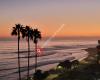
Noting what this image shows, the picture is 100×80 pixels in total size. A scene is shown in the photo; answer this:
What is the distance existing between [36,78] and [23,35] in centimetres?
1390

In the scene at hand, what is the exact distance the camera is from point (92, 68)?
11094 cm

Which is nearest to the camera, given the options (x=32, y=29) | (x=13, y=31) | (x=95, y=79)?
(x=13, y=31)

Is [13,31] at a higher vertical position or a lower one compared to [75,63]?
higher

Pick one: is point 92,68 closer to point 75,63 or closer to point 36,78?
point 75,63

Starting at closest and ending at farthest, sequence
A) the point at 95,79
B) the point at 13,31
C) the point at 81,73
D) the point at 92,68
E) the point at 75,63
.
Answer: the point at 13,31
the point at 95,79
the point at 81,73
the point at 92,68
the point at 75,63

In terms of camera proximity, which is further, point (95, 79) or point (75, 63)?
point (75, 63)

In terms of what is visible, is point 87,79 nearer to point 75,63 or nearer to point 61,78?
point 61,78

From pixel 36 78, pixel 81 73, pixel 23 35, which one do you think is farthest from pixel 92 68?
pixel 23 35

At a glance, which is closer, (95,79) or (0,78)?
(95,79)

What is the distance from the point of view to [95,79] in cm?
9288

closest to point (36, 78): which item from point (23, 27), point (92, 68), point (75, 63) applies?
point (23, 27)

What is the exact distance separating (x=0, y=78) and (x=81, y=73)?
35.5 meters

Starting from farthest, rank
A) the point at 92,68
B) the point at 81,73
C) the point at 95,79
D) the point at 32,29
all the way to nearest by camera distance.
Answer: the point at 92,68
the point at 81,73
the point at 95,79
the point at 32,29

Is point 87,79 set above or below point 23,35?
below
